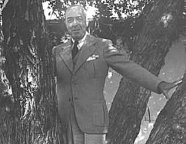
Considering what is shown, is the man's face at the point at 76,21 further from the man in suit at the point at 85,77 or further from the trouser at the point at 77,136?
the trouser at the point at 77,136

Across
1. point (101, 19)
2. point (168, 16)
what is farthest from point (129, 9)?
point (168, 16)

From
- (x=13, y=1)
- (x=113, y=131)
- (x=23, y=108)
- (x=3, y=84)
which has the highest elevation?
(x=13, y=1)

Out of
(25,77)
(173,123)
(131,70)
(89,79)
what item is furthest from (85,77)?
(173,123)

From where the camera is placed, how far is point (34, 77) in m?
2.24

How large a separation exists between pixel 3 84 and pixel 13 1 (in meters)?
0.50

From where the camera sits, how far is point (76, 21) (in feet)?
7.69

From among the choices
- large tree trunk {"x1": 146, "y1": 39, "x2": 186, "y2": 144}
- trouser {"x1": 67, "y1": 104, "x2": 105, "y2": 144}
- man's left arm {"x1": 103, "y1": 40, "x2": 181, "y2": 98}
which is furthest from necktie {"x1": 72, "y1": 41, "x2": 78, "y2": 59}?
large tree trunk {"x1": 146, "y1": 39, "x2": 186, "y2": 144}

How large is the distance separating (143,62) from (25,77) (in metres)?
1.74

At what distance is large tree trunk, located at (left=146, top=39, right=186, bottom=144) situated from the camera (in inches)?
94.5

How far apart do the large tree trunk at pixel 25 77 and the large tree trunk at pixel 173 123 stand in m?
0.76

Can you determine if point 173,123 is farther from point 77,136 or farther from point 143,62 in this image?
point 143,62

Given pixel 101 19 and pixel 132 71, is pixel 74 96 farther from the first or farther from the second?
pixel 101 19

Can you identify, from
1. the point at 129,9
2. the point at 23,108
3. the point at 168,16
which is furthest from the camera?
the point at 129,9

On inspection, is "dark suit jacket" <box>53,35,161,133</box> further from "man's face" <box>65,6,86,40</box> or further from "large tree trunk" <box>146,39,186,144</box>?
"large tree trunk" <box>146,39,186,144</box>
